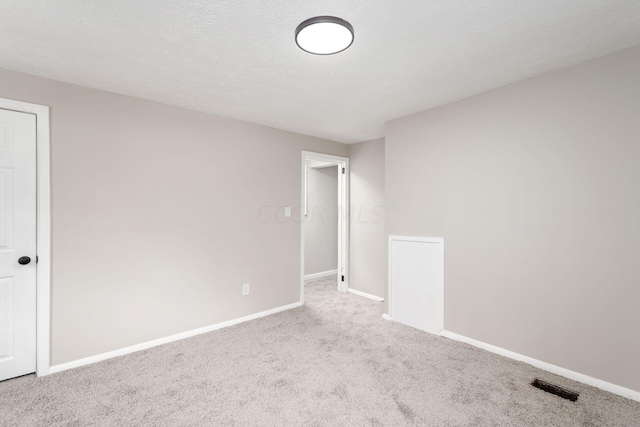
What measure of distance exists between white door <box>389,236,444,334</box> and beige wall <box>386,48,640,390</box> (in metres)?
0.11

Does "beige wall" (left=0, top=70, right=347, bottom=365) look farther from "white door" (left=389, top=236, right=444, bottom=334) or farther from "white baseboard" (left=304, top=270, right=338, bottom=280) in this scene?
"white baseboard" (left=304, top=270, right=338, bottom=280)

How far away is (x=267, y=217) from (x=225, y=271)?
2.72 ft

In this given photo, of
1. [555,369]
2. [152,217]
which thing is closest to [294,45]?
[152,217]

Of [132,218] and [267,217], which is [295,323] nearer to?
[267,217]

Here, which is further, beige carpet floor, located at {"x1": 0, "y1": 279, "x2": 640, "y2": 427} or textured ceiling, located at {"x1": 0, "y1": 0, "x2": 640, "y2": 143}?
beige carpet floor, located at {"x1": 0, "y1": 279, "x2": 640, "y2": 427}

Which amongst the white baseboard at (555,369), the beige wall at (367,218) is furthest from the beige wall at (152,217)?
the white baseboard at (555,369)

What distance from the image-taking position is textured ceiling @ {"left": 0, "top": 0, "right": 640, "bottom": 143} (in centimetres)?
161

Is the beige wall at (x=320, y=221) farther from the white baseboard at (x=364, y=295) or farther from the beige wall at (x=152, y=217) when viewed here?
the beige wall at (x=152, y=217)

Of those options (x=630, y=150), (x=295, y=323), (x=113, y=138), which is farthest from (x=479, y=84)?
(x=113, y=138)

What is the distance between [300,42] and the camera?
71.1 inches

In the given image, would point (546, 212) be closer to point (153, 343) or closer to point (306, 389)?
point (306, 389)

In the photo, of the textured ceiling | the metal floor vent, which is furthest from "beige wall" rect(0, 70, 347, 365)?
the metal floor vent

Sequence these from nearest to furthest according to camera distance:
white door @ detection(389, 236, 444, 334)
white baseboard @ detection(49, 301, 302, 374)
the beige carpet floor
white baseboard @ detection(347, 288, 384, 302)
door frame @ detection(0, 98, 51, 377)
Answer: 1. the beige carpet floor
2. door frame @ detection(0, 98, 51, 377)
3. white baseboard @ detection(49, 301, 302, 374)
4. white door @ detection(389, 236, 444, 334)
5. white baseboard @ detection(347, 288, 384, 302)

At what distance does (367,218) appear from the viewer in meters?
4.56
